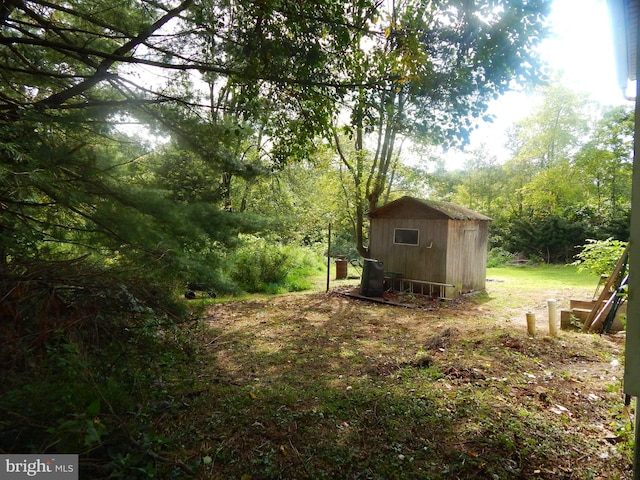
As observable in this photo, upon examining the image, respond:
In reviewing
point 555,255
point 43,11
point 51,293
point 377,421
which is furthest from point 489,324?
point 555,255

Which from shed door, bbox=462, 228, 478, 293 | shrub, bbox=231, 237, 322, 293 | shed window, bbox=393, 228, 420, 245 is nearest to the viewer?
shed window, bbox=393, 228, 420, 245

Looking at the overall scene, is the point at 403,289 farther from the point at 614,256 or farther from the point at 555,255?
the point at 555,255

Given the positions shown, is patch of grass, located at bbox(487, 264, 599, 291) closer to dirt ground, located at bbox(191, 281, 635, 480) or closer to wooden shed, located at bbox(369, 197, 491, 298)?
wooden shed, located at bbox(369, 197, 491, 298)

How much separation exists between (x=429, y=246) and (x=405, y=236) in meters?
0.83

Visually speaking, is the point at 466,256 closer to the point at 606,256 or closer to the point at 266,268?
the point at 606,256

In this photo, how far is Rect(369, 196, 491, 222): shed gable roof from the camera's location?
382 inches

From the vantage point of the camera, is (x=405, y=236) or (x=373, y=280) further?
(x=405, y=236)

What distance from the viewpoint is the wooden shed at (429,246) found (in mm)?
9688

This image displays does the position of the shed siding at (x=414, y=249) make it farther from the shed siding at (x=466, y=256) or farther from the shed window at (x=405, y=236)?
the shed siding at (x=466, y=256)

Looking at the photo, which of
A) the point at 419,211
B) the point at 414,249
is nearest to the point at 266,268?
the point at 414,249

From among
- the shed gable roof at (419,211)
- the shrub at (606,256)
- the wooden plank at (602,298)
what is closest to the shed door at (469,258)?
the shed gable roof at (419,211)

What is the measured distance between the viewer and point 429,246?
989cm

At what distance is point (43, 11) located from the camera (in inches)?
169

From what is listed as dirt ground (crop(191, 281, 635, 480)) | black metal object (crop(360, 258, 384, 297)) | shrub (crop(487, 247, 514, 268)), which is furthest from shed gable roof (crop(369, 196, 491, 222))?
shrub (crop(487, 247, 514, 268))
